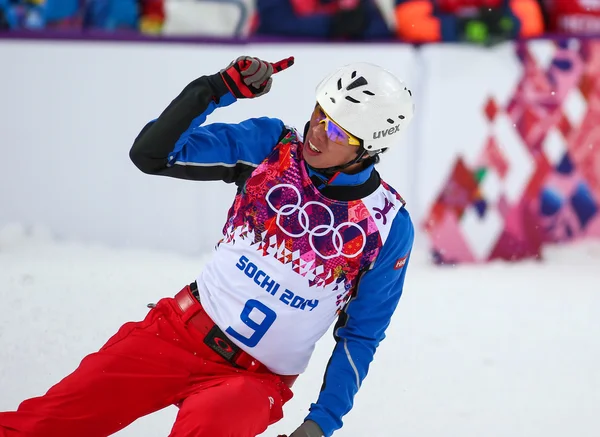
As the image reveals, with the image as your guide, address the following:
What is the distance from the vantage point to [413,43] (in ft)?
18.3

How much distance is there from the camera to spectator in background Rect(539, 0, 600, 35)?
6.55 m

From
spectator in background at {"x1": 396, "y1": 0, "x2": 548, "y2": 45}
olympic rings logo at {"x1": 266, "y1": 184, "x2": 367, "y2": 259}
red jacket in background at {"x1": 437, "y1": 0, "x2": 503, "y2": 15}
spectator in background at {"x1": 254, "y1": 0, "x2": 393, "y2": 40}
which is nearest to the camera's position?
olympic rings logo at {"x1": 266, "y1": 184, "x2": 367, "y2": 259}

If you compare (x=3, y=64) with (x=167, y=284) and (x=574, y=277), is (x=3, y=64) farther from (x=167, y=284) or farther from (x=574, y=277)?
(x=574, y=277)

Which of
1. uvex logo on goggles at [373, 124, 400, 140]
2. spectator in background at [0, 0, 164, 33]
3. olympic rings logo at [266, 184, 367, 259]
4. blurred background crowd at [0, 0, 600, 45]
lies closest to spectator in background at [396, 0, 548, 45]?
blurred background crowd at [0, 0, 600, 45]

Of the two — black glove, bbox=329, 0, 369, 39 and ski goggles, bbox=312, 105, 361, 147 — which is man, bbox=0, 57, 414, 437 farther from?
black glove, bbox=329, 0, 369, 39

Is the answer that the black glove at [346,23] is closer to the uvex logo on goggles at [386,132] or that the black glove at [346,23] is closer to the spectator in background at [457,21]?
the spectator in background at [457,21]

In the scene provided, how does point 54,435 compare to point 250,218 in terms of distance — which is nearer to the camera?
point 54,435

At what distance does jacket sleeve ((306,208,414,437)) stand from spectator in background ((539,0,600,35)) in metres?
4.45

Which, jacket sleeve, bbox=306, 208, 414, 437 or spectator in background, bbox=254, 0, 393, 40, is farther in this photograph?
spectator in background, bbox=254, 0, 393, 40

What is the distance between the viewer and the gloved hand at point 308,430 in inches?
97.3

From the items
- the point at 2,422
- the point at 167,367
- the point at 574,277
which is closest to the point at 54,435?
the point at 2,422

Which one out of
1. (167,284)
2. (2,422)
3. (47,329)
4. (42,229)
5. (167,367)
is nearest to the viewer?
(2,422)

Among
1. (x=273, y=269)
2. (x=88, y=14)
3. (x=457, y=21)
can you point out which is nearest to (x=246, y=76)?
(x=273, y=269)

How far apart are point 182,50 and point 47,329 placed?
1984mm
